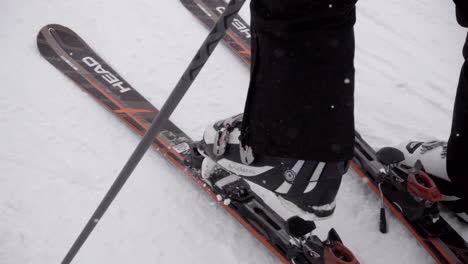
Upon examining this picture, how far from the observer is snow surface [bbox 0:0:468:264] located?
1679 mm

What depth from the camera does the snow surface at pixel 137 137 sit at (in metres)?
Answer: 1.68

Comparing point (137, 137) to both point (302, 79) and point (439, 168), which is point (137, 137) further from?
point (439, 168)

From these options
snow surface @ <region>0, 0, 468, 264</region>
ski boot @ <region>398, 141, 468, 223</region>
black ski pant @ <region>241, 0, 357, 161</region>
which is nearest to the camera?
black ski pant @ <region>241, 0, 357, 161</region>

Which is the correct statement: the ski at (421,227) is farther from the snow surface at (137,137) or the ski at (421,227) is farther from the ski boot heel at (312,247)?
the ski boot heel at (312,247)

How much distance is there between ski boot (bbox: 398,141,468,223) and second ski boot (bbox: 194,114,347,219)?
0.73 m

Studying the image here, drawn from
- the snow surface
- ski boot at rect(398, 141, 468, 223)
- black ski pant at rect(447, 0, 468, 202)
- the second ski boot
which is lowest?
the snow surface

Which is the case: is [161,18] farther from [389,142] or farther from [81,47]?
[389,142]

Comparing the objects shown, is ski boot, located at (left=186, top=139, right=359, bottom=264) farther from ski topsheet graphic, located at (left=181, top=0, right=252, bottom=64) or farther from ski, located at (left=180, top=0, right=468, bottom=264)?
ski topsheet graphic, located at (left=181, top=0, right=252, bottom=64)

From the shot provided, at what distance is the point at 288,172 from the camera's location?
1.34 m

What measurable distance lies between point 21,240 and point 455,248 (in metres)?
1.85

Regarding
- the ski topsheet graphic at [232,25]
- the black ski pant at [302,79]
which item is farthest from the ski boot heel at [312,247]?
the ski topsheet graphic at [232,25]

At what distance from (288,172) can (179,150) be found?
816 millimetres

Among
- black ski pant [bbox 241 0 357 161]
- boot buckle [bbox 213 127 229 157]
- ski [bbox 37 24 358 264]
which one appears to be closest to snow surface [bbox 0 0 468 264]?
ski [bbox 37 24 358 264]

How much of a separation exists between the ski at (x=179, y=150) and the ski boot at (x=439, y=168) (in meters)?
0.61
